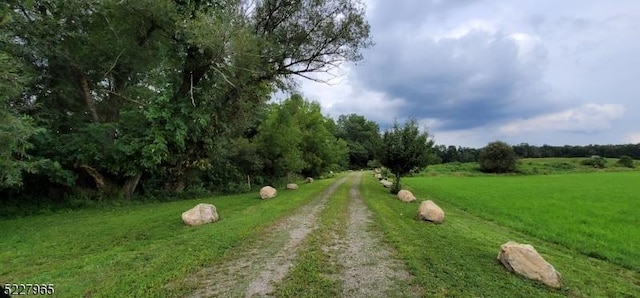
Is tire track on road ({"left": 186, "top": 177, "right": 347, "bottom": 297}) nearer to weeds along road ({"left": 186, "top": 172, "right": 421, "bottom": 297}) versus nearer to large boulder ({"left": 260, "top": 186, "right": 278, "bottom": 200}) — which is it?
weeds along road ({"left": 186, "top": 172, "right": 421, "bottom": 297})

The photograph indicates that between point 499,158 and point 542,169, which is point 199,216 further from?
point 542,169

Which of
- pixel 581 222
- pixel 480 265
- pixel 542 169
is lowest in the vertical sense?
pixel 581 222

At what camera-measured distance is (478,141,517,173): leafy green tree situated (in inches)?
2623

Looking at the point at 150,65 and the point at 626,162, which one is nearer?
the point at 150,65

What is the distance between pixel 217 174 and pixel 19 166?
16387 mm

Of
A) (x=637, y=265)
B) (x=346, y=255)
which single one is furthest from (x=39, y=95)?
(x=637, y=265)

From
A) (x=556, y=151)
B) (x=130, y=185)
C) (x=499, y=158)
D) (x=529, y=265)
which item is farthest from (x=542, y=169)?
(x=130, y=185)

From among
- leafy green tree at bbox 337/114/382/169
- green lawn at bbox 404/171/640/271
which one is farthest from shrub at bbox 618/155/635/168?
green lawn at bbox 404/171/640/271

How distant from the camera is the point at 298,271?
19.7 ft

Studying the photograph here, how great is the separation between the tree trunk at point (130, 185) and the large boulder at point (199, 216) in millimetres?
9248

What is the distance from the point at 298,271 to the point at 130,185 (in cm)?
1635

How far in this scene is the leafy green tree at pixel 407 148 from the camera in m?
23.4

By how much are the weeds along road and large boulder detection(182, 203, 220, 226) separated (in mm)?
2674

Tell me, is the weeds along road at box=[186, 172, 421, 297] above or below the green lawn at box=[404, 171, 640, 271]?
above
